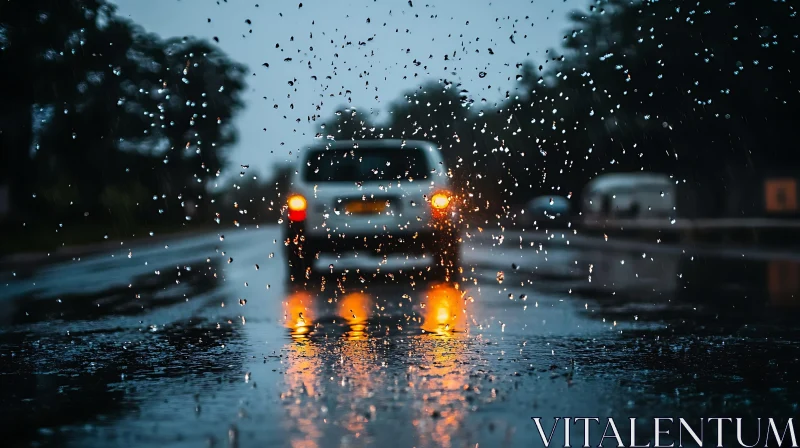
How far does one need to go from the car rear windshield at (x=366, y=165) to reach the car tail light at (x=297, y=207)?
0.37 m

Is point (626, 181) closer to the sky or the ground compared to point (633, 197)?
closer to the sky

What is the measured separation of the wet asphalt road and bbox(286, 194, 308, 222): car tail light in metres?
1.00

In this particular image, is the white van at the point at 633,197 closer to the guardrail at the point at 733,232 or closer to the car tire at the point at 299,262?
the guardrail at the point at 733,232

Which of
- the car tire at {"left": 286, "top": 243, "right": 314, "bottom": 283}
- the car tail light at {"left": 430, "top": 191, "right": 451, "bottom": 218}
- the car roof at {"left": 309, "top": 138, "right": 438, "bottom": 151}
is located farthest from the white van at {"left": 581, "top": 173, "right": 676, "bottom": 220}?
the car tail light at {"left": 430, "top": 191, "right": 451, "bottom": 218}

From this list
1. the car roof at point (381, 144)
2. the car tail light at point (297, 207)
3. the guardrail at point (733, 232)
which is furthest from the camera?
the guardrail at point (733, 232)

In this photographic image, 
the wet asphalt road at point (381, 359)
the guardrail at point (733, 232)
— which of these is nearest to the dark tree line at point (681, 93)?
the guardrail at point (733, 232)

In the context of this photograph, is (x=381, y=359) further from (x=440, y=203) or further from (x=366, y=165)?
(x=366, y=165)

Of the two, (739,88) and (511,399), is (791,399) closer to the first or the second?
(511,399)

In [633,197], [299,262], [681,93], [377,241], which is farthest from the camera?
[633,197]

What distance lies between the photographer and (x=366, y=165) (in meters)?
16.9

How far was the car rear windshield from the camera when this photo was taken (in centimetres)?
1678

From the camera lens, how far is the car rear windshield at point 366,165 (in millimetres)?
16781

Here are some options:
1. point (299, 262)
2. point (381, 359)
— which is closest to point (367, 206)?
point (299, 262)

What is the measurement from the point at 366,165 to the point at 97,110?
3431 centimetres
